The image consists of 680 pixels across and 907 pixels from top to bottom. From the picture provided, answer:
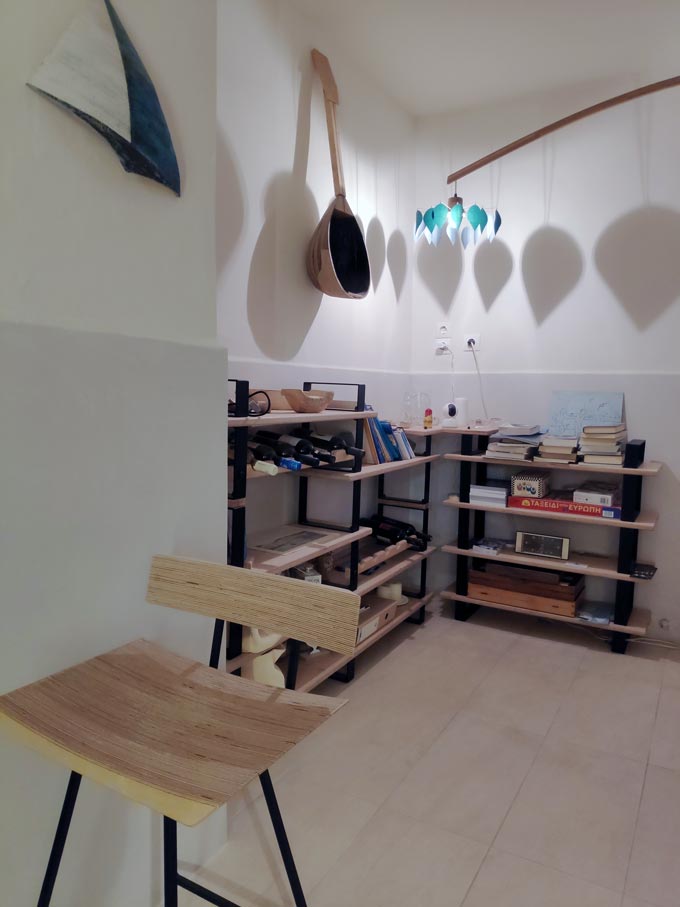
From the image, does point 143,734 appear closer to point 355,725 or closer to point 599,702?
point 355,725

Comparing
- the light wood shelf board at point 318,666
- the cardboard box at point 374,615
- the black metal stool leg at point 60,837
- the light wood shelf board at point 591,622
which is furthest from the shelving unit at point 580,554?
the black metal stool leg at point 60,837

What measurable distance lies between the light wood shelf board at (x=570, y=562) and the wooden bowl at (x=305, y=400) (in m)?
1.38

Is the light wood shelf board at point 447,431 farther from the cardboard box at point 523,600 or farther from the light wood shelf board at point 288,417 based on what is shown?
the cardboard box at point 523,600

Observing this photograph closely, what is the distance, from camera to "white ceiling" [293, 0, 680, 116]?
101 inches

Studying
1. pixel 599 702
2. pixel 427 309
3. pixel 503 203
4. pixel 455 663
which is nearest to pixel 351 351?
pixel 427 309

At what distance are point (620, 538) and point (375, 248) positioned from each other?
6.26 ft

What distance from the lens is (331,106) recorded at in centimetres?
278

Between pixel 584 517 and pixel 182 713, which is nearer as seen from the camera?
pixel 182 713

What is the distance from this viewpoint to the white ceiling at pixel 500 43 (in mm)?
2568

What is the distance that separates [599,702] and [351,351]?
193 centimetres

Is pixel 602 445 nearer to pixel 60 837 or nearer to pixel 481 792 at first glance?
pixel 481 792

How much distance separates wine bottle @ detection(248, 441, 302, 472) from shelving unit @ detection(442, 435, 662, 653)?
132 cm

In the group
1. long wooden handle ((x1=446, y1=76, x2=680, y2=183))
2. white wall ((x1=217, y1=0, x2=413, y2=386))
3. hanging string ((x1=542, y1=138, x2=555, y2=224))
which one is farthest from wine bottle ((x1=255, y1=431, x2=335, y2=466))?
hanging string ((x1=542, y1=138, x2=555, y2=224))

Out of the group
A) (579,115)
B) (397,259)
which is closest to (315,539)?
(397,259)
